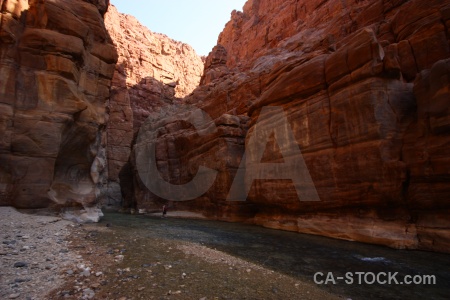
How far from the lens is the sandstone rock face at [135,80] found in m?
56.2

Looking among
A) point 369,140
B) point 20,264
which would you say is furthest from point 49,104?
point 369,140

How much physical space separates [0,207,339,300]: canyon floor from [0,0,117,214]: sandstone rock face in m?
7.51

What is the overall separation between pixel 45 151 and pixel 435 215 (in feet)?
72.6

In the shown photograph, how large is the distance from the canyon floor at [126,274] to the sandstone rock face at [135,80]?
117 ft

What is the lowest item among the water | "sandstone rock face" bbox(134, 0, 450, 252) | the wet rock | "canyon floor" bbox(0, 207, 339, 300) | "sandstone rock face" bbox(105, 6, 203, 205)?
the water

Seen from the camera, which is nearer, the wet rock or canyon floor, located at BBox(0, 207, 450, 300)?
canyon floor, located at BBox(0, 207, 450, 300)

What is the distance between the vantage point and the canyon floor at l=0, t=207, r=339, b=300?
5.27m

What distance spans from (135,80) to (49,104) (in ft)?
189

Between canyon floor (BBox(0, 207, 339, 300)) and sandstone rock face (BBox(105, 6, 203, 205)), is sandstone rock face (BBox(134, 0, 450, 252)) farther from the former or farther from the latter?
sandstone rock face (BBox(105, 6, 203, 205))

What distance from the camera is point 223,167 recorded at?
82.1 feet

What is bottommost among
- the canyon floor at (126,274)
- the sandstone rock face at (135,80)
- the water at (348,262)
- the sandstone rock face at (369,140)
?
the water at (348,262)

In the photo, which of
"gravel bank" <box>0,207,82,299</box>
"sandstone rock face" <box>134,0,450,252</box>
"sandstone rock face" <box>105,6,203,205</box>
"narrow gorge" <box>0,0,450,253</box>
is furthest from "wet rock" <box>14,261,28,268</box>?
"sandstone rock face" <box>105,6,203,205</box>

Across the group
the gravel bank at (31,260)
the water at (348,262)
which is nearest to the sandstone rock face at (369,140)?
the water at (348,262)

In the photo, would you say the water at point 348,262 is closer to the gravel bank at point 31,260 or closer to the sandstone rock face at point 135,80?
the gravel bank at point 31,260
